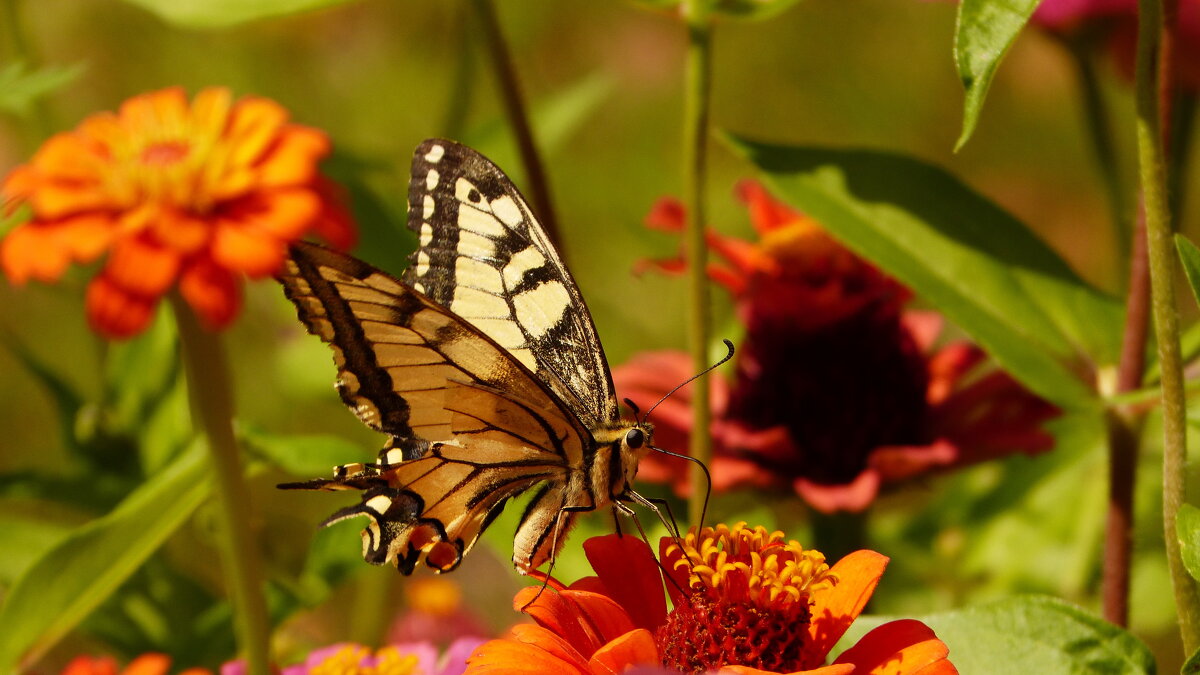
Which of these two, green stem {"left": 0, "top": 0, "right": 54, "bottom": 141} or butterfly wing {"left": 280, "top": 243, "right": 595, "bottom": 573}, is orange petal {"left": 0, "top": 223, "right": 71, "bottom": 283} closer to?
butterfly wing {"left": 280, "top": 243, "right": 595, "bottom": 573}

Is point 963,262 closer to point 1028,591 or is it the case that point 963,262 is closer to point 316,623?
point 1028,591

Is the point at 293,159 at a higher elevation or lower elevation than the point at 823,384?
higher

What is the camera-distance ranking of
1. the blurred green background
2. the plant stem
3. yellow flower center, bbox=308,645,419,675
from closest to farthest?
yellow flower center, bbox=308,645,419,675, the plant stem, the blurred green background

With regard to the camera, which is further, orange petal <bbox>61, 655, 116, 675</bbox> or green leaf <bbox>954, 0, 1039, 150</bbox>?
orange petal <bbox>61, 655, 116, 675</bbox>

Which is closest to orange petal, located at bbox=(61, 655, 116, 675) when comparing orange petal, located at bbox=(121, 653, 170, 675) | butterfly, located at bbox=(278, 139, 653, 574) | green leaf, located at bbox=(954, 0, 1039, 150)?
orange petal, located at bbox=(121, 653, 170, 675)

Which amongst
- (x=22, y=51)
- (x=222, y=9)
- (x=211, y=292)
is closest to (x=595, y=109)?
(x=22, y=51)

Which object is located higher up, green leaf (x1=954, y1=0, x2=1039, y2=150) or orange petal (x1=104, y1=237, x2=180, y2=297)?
green leaf (x1=954, y1=0, x2=1039, y2=150)

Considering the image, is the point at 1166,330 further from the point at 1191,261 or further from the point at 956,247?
the point at 956,247
